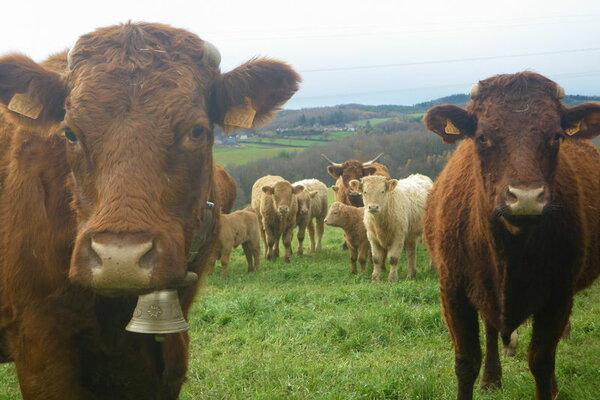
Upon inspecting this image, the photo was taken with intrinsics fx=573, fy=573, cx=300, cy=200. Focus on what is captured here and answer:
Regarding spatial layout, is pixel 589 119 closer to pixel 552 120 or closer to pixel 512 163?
pixel 552 120

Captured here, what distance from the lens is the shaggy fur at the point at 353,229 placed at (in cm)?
1171

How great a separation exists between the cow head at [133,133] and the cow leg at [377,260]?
315 inches

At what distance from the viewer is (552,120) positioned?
373 centimetres

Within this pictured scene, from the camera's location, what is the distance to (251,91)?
2.90 metres

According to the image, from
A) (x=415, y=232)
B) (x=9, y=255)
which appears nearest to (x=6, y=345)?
(x=9, y=255)

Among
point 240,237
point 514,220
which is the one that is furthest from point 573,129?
point 240,237

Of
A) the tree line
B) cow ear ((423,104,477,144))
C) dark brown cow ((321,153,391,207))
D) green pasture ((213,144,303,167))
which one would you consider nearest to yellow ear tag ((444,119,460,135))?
cow ear ((423,104,477,144))

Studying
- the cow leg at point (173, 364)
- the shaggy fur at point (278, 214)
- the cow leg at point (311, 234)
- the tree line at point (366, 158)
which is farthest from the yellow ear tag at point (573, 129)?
the tree line at point (366, 158)

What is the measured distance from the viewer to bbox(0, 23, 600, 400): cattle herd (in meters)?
2.18

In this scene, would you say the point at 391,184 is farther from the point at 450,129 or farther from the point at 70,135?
the point at 70,135

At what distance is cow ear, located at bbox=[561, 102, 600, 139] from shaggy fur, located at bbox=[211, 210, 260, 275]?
8.76 meters

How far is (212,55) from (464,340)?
9.38 ft

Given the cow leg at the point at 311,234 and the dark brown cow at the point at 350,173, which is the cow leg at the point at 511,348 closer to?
the dark brown cow at the point at 350,173

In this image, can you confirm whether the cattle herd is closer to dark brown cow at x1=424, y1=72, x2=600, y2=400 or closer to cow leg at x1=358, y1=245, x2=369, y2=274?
dark brown cow at x1=424, y1=72, x2=600, y2=400
